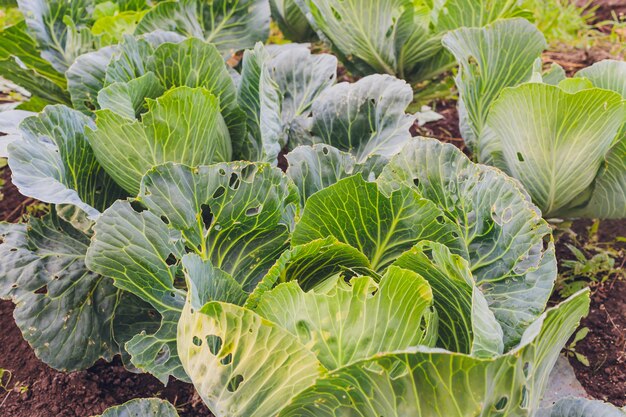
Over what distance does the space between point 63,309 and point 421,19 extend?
1785 millimetres

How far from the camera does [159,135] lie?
6.16 ft

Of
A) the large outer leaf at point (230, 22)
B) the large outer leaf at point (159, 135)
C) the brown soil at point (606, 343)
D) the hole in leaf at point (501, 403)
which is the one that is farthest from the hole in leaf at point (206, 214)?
the brown soil at point (606, 343)

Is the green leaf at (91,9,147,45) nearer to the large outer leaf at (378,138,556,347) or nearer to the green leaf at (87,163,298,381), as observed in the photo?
the green leaf at (87,163,298,381)

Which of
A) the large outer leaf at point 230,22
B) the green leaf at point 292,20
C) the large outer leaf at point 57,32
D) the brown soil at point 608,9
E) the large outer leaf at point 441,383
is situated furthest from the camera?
the brown soil at point 608,9

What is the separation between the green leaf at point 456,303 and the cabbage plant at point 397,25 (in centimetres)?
134

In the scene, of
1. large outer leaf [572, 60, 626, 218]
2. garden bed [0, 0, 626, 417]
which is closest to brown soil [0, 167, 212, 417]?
garden bed [0, 0, 626, 417]

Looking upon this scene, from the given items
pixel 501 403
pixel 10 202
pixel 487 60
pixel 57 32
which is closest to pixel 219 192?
pixel 501 403

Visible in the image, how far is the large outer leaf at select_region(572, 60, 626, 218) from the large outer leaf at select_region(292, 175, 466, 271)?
0.80m

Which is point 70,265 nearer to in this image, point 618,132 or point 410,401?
point 410,401

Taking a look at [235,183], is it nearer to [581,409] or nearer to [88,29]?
[581,409]

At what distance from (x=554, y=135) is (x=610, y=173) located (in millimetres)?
280

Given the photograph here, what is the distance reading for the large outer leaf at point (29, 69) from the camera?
2596 mm

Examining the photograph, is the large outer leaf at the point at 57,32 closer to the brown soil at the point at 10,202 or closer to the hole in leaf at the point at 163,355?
the brown soil at the point at 10,202

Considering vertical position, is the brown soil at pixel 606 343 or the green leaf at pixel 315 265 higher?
the green leaf at pixel 315 265
